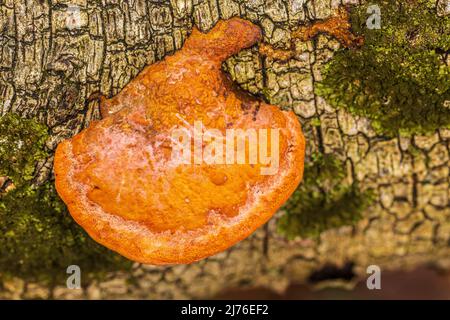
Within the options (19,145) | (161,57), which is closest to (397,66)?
(161,57)

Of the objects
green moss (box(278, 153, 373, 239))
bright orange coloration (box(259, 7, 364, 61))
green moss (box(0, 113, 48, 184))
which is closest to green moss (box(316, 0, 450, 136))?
bright orange coloration (box(259, 7, 364, 61))

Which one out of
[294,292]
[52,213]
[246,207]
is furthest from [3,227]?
[294,292]

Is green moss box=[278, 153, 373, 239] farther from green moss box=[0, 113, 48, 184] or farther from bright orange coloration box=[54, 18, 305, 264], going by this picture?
green moss box=[0, 113, 48, 184]

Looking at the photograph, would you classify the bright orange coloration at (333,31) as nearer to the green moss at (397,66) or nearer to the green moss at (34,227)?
the green moss at (397,66)

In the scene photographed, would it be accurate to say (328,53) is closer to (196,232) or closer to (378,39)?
(378,39)

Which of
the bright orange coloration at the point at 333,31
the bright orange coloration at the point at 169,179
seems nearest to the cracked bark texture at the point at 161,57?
the bright orange coloration at the point at 333,31
